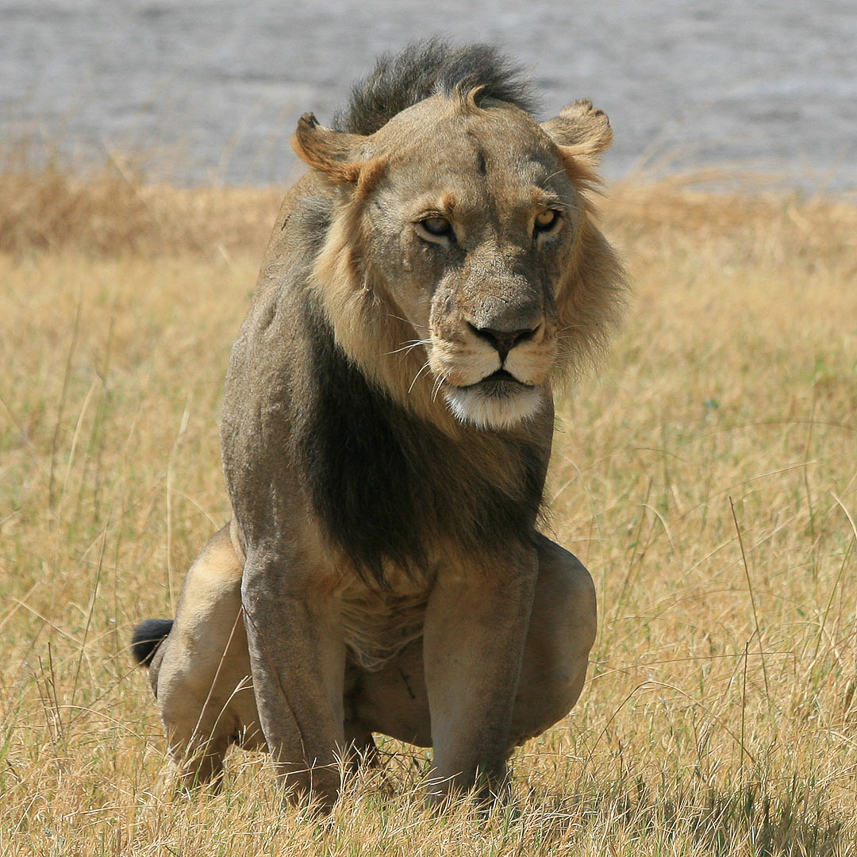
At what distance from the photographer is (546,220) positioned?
3.04m

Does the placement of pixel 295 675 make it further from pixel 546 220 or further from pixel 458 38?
pixel 458 38

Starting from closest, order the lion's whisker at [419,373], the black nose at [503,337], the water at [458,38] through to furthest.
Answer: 1. the black nose at [503,337]
2. the lion's whisker at [419,373]
3. the water at [458,38]

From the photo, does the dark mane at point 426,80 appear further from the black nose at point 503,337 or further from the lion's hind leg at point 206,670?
the lion's hind leg at point 206,670

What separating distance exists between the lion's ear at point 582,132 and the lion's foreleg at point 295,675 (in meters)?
1.19

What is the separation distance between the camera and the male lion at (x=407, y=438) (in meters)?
A: 3.03

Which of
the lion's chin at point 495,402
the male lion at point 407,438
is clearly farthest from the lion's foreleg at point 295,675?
the lion's chin at point 495,402

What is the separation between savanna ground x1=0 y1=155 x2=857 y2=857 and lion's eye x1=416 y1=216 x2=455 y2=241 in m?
1.09

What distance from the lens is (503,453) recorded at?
341 cm

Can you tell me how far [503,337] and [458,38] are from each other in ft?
39.8

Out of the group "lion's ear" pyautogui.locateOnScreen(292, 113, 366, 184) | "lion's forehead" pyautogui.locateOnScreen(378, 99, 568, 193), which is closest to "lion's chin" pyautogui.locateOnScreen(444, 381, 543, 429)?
"lion's forehead" pyautogui.locateOnScreen(378, 99, 568, 193)

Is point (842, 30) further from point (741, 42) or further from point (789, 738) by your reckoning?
point (789, 738)

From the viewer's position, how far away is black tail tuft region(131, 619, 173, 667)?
3938mm

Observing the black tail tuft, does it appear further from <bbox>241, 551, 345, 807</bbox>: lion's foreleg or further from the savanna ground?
<bbox>241, 551, 345, 807</bbox>: lion's foreleg

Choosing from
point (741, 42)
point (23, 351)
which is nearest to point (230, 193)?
point (23, 351)
